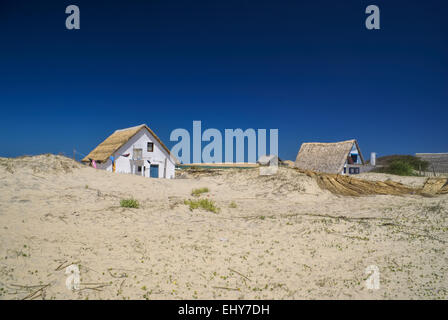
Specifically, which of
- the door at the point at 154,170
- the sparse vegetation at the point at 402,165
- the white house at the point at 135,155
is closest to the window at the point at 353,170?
the sparse vegetation at the point at 402,165

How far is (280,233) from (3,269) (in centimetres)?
652

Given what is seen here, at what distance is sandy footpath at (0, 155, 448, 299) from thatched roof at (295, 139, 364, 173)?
16689mm

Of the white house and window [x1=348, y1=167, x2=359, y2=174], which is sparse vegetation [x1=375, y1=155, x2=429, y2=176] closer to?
window [x1=348, y1=167, x2=359, y2=174]

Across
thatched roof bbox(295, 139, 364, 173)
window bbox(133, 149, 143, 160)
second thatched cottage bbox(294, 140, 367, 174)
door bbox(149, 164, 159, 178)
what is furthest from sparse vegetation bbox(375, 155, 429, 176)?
window bbox(133, 149, 143, 160)


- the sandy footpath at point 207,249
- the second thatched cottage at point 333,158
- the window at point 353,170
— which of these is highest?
the second thatched cottage at point 333,158

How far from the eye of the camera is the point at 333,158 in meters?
28.9

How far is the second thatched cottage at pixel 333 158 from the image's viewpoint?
28062 mm

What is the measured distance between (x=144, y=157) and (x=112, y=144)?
330 cm

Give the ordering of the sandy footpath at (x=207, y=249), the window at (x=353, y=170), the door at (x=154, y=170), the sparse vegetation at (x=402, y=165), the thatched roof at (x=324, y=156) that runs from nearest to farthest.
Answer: the sandy footpath at (x=207, y=249) < the door at (x=154, y=170) < the thatched roof at (x=324, y=156) < the window at (x=353, y=170) < the sparse vegetation at (x=402, y=165)

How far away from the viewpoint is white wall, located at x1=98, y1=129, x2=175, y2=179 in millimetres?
25453

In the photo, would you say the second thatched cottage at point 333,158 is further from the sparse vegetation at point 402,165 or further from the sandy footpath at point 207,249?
the sandy footpath at point 207,249

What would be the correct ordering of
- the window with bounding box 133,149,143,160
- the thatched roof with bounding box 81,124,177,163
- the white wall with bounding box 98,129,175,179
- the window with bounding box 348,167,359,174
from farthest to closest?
the window with bounding box 348,167,359,174, the window with bounding box 133,149,143,160, the white wall with bounding box 98,129,175,179, the thatched roof with bounding box 81,124,177,163

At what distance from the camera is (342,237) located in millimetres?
7574
